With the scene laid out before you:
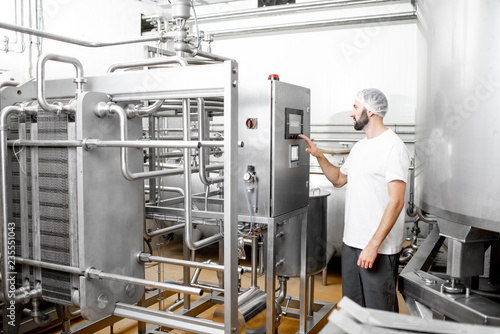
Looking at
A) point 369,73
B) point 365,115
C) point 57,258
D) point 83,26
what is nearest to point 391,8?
point 369,73

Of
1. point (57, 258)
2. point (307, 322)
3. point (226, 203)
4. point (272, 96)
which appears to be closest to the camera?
point (226, 203)

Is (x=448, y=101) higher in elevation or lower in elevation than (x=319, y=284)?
higher

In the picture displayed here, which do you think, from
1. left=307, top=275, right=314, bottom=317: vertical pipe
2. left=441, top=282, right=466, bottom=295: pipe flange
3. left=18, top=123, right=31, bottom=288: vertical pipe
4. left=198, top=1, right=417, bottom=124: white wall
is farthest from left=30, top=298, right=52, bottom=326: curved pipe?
left=198, top=1, right=417, bottom=124: white wall

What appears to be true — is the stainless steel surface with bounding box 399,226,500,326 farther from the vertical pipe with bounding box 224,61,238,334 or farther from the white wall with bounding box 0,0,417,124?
the white wall with bounding box 0,0,417,124

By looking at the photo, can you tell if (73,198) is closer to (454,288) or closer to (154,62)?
(154,62)

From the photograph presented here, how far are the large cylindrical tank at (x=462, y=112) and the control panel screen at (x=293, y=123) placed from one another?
33.1 inches

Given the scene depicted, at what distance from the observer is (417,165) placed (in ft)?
6.15

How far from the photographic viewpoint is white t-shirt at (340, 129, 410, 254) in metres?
2.08

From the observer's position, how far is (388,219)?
6.55 feet

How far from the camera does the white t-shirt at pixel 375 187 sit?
2078mm

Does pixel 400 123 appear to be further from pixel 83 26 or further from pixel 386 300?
pixel 83 26

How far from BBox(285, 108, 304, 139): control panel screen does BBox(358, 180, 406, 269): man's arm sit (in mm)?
672

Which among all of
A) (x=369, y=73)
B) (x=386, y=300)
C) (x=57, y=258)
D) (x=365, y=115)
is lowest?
(x=386, y=300)

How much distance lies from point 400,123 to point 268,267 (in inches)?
84.7
